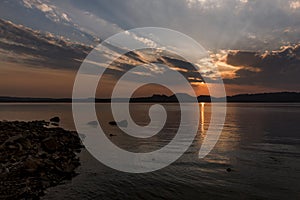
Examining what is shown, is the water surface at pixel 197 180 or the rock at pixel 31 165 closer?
the water surface at pixel 197 180

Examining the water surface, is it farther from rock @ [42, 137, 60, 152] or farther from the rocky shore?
rock @ [42, 137, 60, 152]

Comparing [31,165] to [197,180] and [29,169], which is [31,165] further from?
[197,180]

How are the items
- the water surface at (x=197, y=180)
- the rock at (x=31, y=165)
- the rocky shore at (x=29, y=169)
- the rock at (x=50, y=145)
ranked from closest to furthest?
the rocky shore at (x=29, y=169), the water surface at (x=197, y=180), the rock at (x=31, y=165), the rock at (x=50, y=145)

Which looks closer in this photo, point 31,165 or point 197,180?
point 31,165

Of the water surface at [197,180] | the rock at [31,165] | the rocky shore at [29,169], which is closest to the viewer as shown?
the rocky shore at [29,169]

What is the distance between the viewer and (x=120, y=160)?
1007 inches

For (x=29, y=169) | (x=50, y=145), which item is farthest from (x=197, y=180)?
(x=50, y=145)

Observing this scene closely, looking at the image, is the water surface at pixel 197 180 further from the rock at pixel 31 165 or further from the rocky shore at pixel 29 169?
the rock at pixel 31 165

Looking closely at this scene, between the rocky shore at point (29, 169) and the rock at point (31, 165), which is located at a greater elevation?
the rock at point (31, 165)

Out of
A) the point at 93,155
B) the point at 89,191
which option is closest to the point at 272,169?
the point at 89,191

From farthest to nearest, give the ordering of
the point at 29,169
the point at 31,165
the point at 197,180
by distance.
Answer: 1. the point at 197,180
2. the point at 31,165
3. the point at 29,169

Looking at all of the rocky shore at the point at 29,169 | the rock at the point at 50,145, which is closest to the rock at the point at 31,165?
the rocky shore at the point at 29,169

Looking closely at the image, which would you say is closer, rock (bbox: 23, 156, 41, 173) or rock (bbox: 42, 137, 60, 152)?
rock (bbox: 23, 156, 41, 173)

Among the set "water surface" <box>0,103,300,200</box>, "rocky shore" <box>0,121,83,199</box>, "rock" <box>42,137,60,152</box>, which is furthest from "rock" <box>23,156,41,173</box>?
"rock" <box>42,137,60,152</box>
